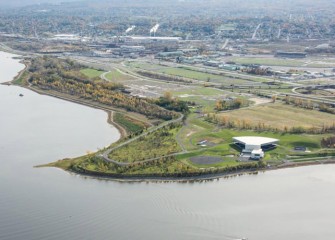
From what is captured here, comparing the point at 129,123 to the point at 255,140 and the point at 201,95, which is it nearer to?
the point at 255,140

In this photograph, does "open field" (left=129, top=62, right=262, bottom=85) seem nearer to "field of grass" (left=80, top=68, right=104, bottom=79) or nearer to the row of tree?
"field of grass" (left=80, top=68, right=104, bottom=79)

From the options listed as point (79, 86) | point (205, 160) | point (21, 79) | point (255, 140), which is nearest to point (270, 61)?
point (79, 86)

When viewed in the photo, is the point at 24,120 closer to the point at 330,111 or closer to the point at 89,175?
the point at 89,175

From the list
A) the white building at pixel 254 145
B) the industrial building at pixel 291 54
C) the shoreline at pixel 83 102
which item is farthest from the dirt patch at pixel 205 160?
the industrial building at pixel 291 54

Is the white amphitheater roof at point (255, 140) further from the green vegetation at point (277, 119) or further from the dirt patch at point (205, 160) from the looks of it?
the green vegetation at point (277, 119)

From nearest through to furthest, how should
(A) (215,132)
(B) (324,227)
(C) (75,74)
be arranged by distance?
(B) (324,227) → (A) (215,132) → (C) (75,74)

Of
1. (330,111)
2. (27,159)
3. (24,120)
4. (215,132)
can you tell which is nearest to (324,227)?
(215,132)
